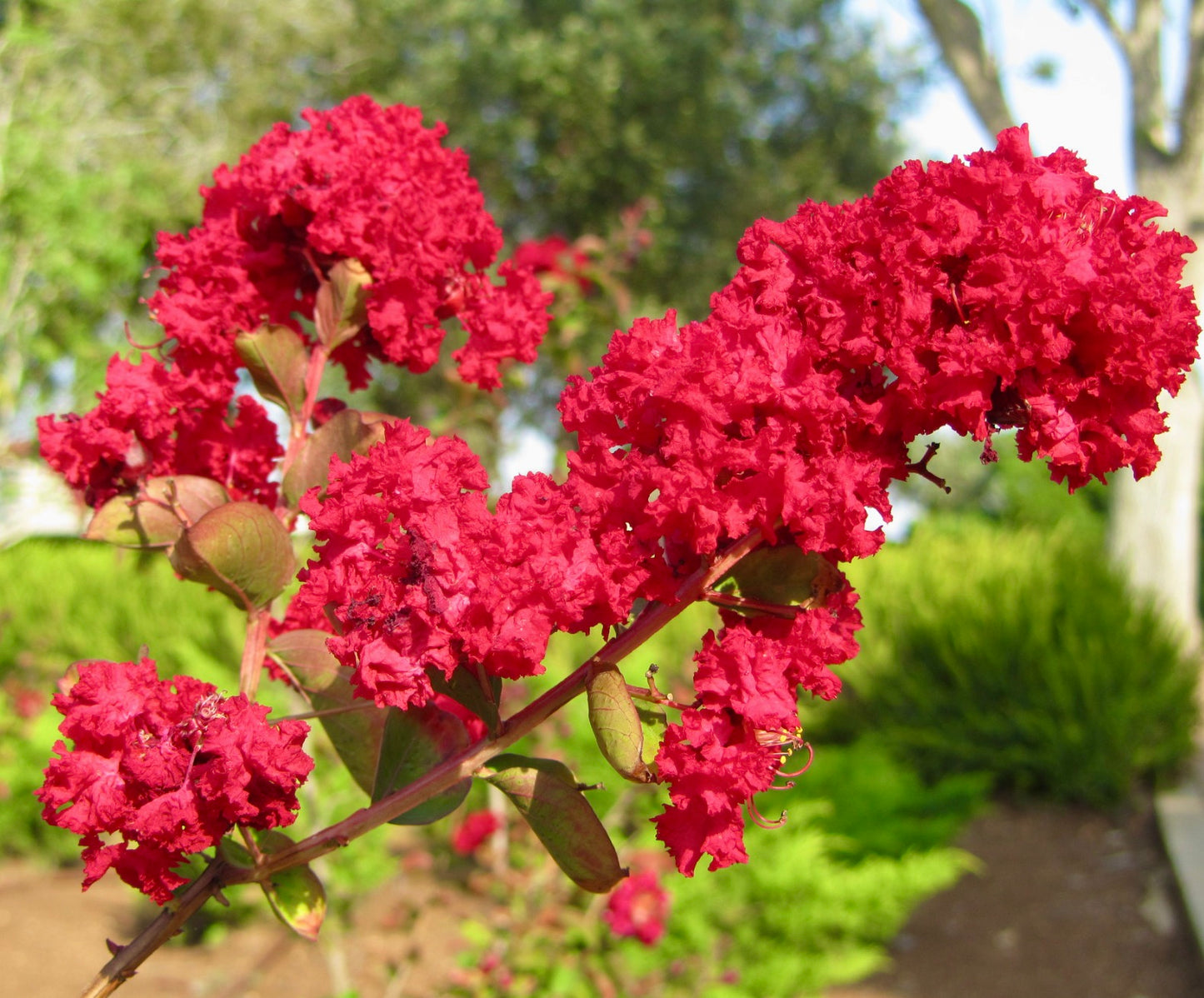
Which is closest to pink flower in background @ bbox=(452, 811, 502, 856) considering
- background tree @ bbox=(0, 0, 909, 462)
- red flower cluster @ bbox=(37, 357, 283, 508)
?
red flower cluster @ bbox=(37, 357, 283, 508)

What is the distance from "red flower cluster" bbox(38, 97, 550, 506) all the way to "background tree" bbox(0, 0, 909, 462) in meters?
7.11

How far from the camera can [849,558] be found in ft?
2.59

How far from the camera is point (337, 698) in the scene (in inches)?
38.3

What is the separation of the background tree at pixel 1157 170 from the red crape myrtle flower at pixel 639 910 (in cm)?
492

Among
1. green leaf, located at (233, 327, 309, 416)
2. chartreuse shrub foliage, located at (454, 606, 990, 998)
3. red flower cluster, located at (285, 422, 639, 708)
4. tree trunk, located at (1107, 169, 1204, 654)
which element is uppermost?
tree trunk, located at (1107, 169, 1204, 654)

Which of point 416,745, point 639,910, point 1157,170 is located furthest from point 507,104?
point 416,745

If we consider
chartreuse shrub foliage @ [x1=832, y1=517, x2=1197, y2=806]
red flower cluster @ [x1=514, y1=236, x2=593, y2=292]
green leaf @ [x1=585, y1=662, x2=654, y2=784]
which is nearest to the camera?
green leaf @ [x1=585, y1=662, x2=654, y2=784]

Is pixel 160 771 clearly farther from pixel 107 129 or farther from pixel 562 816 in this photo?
pixel 107 129

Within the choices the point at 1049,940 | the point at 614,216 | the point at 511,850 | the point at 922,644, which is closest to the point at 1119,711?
the point at 922,644

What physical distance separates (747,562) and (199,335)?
0.59 meters

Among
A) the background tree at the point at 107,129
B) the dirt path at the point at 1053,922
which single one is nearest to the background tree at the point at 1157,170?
the dirt path at the point at 1053,922

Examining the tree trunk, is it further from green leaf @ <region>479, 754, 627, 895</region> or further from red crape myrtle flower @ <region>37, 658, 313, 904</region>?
red crape myrtle flower @ <region>37, 658, 313, 904</region>

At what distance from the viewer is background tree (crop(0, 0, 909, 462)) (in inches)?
365

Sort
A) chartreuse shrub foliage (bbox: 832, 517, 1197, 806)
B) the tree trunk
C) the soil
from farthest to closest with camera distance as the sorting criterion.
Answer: the tree trunk → chartreuse shrub foliage (bbox: 832, 517, 1197, 806) → the soil
